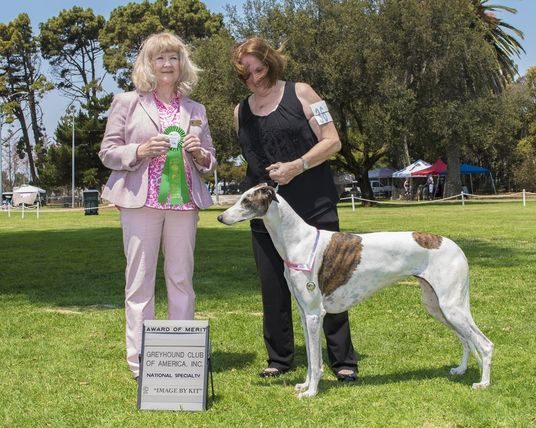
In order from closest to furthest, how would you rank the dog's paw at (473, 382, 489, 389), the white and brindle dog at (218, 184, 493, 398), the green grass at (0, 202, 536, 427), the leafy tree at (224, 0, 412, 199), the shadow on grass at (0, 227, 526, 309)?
the green grass at (0, 202, 536, 427) → the white and brindle dog at (218, 184, 493, 398) → the dog's paw at (473, 382, 489, 389) → the shadow on grass at (0, 227, 526, 309) → the leafy tree at (224, 0, 412, 199)

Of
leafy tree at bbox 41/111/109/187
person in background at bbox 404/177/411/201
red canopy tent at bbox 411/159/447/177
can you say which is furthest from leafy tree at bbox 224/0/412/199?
leafy tree at bbox 41/111/109/187

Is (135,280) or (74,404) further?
(135,280)

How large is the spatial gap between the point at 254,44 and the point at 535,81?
2388 inches

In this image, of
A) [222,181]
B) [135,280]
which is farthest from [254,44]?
[222,181]

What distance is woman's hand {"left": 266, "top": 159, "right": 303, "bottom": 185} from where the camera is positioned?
15.1 feet

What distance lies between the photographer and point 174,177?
4.73m

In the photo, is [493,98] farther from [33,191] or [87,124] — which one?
[33,191]

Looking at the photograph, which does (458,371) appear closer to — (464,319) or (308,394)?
(464,319)

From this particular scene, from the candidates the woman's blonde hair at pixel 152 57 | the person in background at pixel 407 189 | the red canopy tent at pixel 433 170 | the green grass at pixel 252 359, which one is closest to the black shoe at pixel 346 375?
the green grass at pixel 252 359

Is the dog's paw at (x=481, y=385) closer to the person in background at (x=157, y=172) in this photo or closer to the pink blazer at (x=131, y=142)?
the person in background at (x=157, y=172)

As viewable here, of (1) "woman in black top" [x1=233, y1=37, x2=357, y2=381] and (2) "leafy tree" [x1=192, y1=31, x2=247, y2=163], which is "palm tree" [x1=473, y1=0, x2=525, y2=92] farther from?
(1) "woman in black top" [x1=233, y1=37, x2=357, y2=381]

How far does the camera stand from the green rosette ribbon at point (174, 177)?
4.70 metres

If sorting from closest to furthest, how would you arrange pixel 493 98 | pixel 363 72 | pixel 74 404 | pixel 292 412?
pixel 292 412
pixel 74 404
pixel 363 72
pixel 493 98

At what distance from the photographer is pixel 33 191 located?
58438 mm
